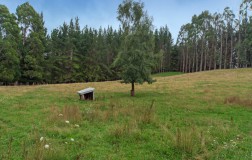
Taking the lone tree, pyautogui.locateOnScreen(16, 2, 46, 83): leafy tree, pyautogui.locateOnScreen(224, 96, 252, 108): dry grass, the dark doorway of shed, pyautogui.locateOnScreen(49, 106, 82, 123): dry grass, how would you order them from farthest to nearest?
1. pyautogui.locateOnScreen(16, 2, 46, 83): leafy tree
2. the lone tree
3. the dark doorway of shed
4. pyautogui.locateOnScreen(224, 96, 252, 108): dry grass
5. pyautogui.locateOnScreen(49, 106, 82, 123): dry grass

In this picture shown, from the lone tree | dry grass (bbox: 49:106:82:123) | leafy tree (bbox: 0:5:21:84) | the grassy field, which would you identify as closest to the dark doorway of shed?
the lone tree

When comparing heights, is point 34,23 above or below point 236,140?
above

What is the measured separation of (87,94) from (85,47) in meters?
60.7

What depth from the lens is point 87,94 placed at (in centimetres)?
2138

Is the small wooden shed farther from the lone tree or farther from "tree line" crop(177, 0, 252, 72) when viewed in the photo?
"tree line" crop(177, 0, 252, 72)

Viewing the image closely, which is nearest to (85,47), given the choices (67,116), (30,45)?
(30,45)

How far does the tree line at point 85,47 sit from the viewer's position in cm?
4103

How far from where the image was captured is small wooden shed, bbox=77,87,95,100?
20.8m

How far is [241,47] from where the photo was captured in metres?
68.7

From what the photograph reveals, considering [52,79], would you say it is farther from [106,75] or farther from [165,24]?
[165,24]

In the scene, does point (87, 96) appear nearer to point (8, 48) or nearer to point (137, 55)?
point (137, 55)

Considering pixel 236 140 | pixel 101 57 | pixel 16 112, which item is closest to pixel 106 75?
pixel 101 57

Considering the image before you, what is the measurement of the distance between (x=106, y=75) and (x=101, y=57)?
1650 centimetres

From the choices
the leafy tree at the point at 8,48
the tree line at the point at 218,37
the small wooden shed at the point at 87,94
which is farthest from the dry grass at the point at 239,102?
the tree line at the point at 218,37
